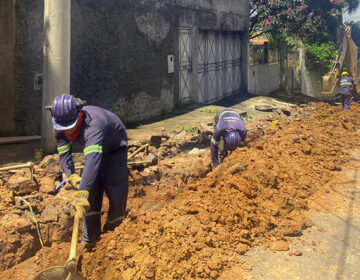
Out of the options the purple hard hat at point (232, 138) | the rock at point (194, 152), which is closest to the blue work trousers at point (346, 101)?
the rock at point (194, 152)

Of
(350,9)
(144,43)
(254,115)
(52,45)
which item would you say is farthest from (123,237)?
(350,9)

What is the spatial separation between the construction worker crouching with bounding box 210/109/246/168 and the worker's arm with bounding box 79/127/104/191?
3.42 meters

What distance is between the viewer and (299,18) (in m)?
20.1

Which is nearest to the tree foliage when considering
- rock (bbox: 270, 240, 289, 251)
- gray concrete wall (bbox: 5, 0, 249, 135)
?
gray concrete wall (bbox: 5, 0, 249, 135)

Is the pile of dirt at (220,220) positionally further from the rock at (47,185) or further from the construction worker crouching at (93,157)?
the rock at (47,185)

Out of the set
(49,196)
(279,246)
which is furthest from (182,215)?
(49,196)

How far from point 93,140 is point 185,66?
411 inches

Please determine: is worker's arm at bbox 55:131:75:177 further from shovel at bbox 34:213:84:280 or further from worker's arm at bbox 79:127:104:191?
shovel at bbox 34:213:84:280

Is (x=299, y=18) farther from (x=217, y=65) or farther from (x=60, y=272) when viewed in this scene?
(x=60, y=272)

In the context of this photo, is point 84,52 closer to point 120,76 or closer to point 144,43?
point 120,76

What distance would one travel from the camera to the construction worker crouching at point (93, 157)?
13.7 ft

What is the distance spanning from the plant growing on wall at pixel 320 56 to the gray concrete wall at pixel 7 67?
17.1m

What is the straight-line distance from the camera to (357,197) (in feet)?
21.6

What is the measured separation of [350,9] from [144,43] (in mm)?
17126
